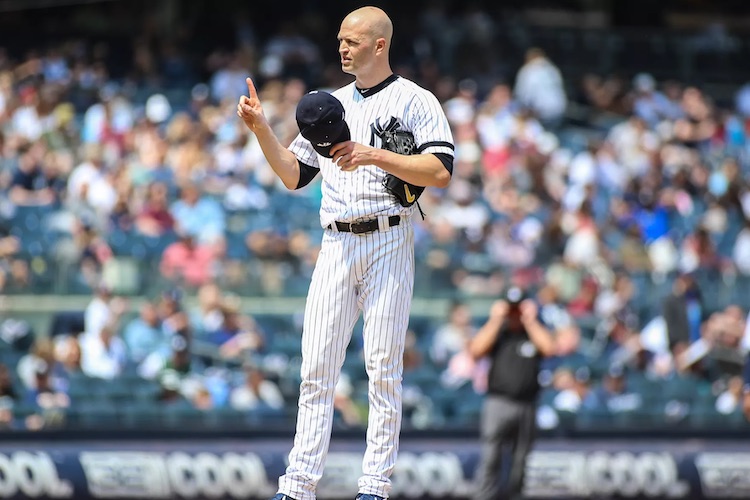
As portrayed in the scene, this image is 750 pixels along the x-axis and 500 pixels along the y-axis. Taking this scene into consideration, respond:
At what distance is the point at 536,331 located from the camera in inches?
393

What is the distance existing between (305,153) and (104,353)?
19.7 feet

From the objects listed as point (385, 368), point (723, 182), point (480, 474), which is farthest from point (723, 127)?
point (385, 368)

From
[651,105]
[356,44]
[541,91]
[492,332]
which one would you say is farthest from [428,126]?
[651,105]

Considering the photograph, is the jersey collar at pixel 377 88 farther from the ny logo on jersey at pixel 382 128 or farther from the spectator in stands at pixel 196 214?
the spectator in stands at pixel 196 214

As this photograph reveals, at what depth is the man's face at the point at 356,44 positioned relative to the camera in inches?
214

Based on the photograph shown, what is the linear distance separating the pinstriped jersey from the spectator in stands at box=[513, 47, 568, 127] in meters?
10.4

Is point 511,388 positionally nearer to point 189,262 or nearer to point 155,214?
point 189,262

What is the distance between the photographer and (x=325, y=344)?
5.53 meters

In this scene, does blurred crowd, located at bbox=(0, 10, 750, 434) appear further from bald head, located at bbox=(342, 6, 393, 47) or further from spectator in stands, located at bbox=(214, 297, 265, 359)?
bald head, located at bbox=(342, 6, 393, 47)

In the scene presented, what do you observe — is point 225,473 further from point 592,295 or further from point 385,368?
point 385,368

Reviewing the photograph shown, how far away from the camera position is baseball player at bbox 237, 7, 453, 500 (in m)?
5.49

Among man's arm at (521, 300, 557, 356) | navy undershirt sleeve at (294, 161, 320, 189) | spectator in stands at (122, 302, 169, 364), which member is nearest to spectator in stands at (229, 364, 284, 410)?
spectator in stands at (122, 302, 169, 364)

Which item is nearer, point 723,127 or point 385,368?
point 385,368

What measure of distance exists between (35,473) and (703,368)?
5.92 meters
